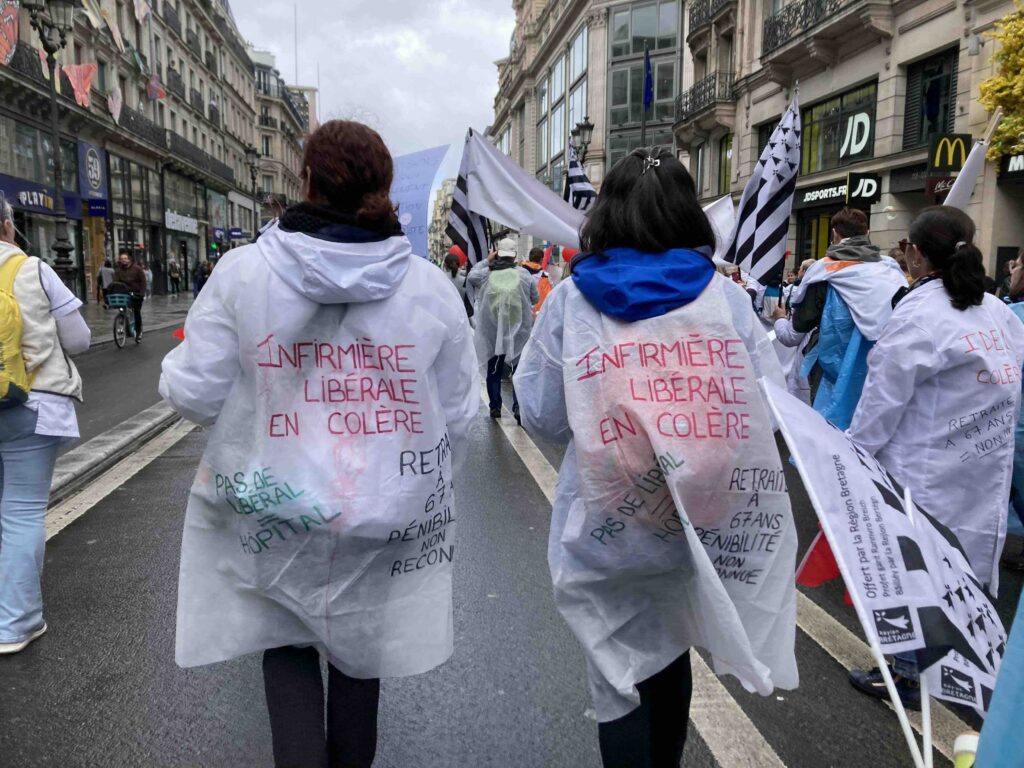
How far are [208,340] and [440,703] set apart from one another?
64.8 inches

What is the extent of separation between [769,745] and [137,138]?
38577 millimetres

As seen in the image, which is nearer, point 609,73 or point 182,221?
point 182,221

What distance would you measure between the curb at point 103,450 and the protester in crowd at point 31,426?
236 centimetres

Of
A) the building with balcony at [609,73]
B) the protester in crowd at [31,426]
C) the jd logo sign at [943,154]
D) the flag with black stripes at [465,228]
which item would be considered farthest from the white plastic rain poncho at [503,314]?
the building with balcony at [609,73]

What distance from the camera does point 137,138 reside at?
1410 inches

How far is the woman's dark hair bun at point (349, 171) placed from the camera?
2.10 meters

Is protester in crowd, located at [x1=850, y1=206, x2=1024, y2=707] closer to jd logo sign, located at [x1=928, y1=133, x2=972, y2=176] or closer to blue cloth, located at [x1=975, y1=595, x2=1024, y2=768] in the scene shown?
blue cloth, located at [x1=975, y1=595, x2=1024, y2=768]

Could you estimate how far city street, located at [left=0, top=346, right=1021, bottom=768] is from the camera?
271cm

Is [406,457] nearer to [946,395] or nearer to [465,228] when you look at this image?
[946,395]

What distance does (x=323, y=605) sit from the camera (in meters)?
2.10

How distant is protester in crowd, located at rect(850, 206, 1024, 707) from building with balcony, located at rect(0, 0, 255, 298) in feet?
53.7

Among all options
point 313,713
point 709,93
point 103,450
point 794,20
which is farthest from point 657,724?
point 709,93

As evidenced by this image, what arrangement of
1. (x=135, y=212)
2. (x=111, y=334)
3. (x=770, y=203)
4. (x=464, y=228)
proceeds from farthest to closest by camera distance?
1. (x=135, y=212)
2. (x=111, y=334)
3. (x=464, y=228)
4. (x=770, y=203)

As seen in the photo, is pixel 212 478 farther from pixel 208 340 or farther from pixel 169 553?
pixel 169 553
